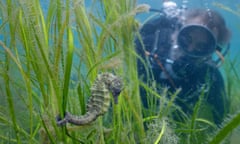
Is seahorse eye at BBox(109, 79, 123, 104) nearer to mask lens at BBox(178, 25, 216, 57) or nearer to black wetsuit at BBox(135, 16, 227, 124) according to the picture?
black wetsuit at BBox(135, 16, 227, 124)

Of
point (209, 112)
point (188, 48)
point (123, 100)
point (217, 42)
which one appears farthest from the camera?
point (217, 42)

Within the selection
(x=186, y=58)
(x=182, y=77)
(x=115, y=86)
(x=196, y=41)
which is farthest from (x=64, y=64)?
(x=196, y=41)

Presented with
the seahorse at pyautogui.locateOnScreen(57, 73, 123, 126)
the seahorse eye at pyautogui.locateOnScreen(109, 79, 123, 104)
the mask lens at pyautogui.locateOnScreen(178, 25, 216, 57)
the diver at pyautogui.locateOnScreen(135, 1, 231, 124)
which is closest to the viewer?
the seahorse at pyautogui.locateOnScreen(57, 73, 123, 126)

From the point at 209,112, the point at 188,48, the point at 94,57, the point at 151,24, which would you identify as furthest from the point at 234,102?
the point at 94,57

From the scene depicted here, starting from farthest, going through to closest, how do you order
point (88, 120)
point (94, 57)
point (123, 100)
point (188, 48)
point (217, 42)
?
1. point (217, 42)
2. point (188, 48)
3. point (123, 100)
4. point (94, 57)
5. point (88, 120)

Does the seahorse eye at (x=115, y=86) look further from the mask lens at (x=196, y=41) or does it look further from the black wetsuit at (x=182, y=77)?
the mask lens at (x=196, y=41)

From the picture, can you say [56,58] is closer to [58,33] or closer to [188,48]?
[58,33]

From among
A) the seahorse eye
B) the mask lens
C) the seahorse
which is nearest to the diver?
the mask lens
